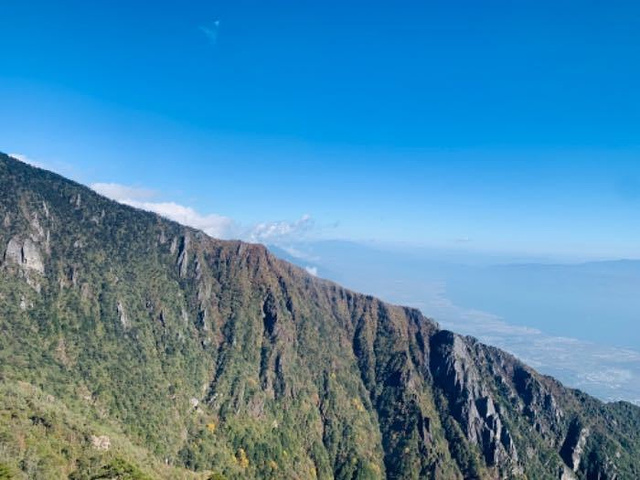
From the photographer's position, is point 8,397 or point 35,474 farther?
point 8,397

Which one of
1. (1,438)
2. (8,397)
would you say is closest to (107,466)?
(1,438)

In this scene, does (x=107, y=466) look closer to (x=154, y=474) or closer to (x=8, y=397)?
(x=154, y=474)

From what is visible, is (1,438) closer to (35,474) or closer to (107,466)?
(35,474)

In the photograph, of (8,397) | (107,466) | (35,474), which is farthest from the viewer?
(8,397)

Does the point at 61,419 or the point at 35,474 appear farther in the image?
the point at 61,419

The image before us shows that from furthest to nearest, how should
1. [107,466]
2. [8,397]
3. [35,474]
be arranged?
[8,397], [107,466], [35,474]

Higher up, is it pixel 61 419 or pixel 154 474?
pixel 61 419

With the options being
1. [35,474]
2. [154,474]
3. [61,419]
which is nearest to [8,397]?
[61,419]

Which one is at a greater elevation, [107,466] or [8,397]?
[8,397]

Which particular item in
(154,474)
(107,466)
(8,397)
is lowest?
(154,474)
